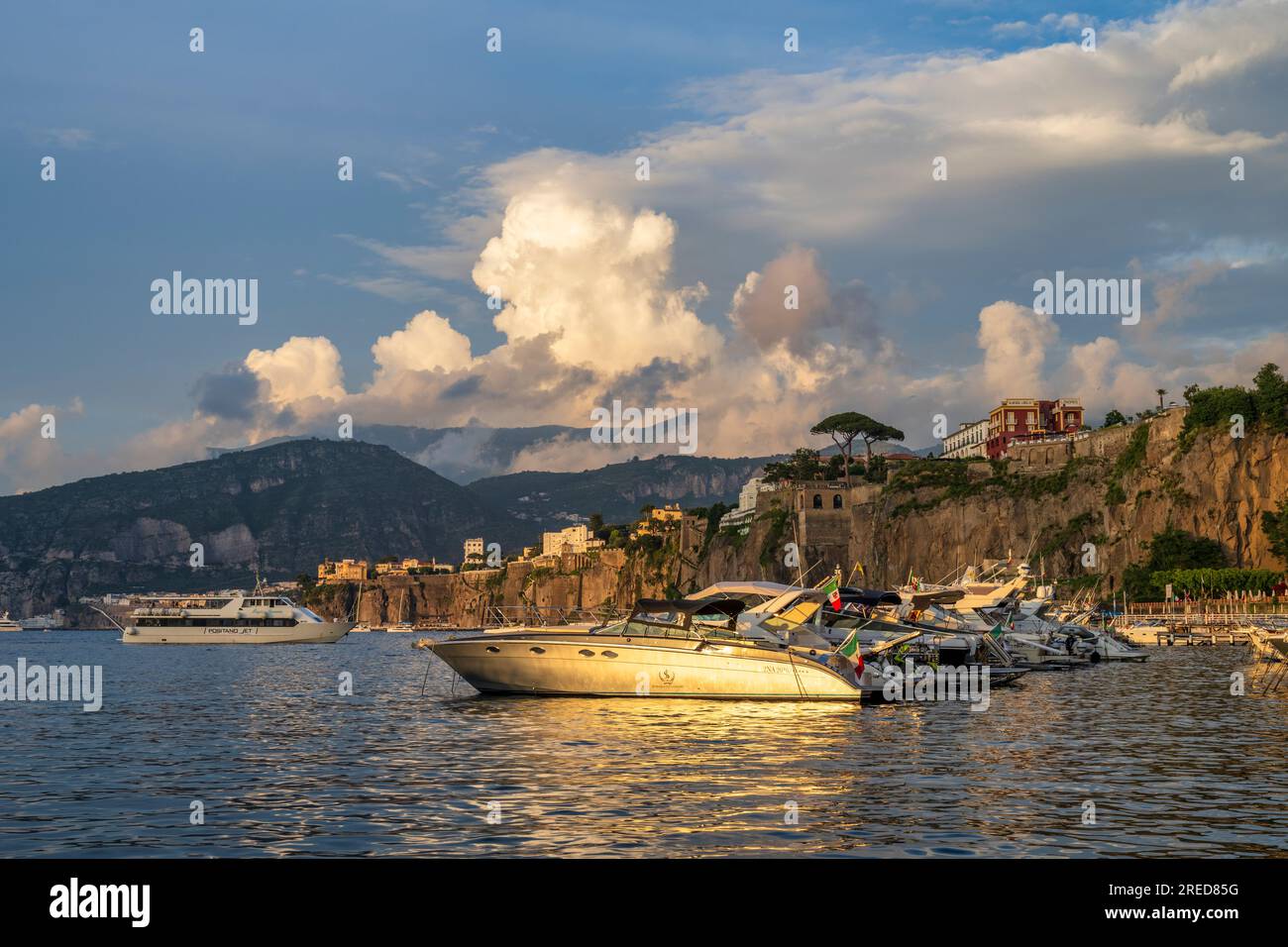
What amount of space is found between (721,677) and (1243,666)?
35920 mm

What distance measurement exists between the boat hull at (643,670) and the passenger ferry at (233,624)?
105107 mm

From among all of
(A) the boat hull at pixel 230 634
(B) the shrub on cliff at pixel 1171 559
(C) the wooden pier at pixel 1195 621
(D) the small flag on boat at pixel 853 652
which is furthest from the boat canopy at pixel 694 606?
(A) the boat hull at pixel 230 634

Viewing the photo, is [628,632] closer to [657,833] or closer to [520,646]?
[520,646]

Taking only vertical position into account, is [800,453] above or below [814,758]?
above

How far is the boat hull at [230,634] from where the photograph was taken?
138m

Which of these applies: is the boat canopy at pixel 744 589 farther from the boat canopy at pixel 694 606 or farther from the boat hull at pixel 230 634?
the boat hull at pixel 230 634

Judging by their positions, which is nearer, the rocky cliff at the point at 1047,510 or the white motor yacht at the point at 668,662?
the white motor yacht at the point at 668,662

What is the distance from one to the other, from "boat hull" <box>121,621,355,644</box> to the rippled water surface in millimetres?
99286

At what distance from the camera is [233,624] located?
139m

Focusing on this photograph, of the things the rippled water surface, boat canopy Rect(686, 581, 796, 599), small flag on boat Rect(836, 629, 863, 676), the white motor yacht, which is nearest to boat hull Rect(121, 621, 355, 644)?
the rippled water surface

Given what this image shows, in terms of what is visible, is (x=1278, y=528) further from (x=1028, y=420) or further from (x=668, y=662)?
(x=668, y=662)

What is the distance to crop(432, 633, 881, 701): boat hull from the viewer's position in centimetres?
3669
